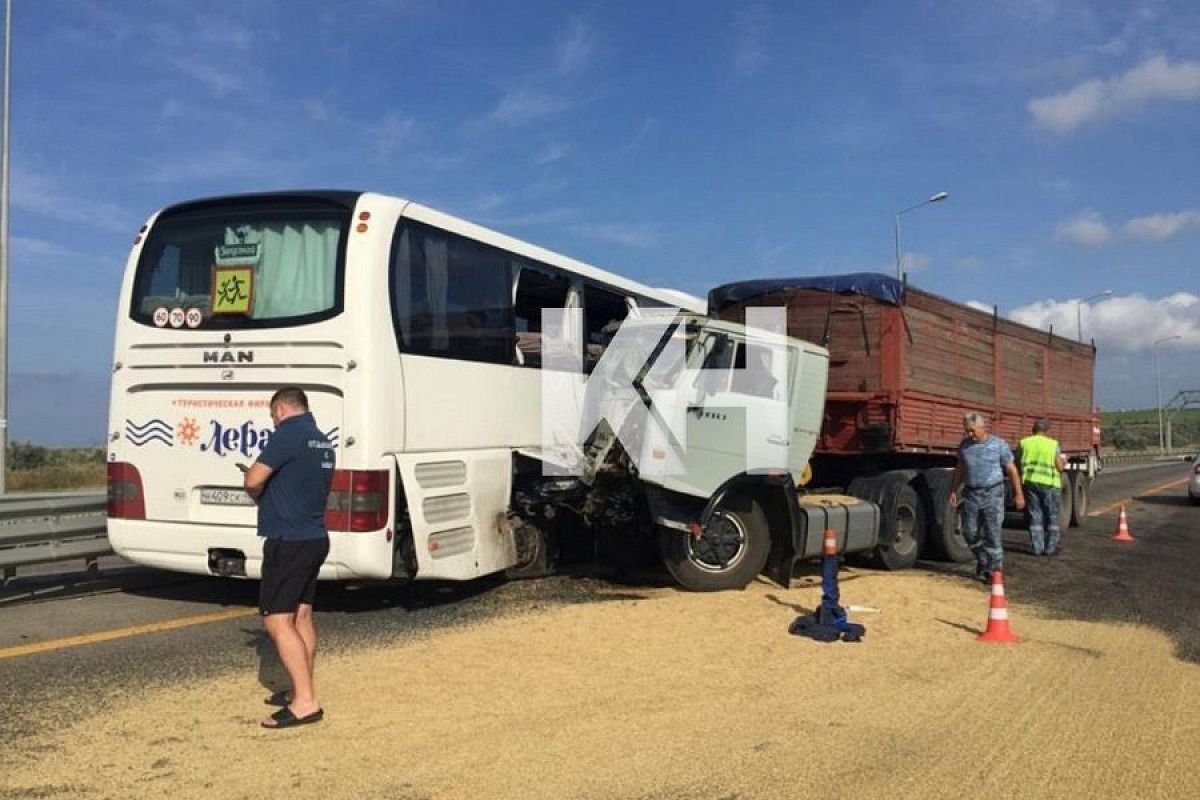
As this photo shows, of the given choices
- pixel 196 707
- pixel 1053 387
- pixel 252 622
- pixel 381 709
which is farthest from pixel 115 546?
pixel 1053 387

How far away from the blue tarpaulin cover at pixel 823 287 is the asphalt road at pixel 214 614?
3.46 metres

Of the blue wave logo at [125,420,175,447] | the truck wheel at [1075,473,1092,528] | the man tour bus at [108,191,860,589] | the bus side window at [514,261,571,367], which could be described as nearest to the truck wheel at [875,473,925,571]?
the man tour bus at [108,191,860,589]

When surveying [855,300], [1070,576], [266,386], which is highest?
[855,300]

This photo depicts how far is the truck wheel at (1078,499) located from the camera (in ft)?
57.3

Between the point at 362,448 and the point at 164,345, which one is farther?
the point at 164,345

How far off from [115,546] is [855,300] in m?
8.21

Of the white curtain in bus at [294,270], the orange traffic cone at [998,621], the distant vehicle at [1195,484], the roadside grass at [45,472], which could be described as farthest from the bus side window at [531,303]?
the distant vehicle at [1195,484]

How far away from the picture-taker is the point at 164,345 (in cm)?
791

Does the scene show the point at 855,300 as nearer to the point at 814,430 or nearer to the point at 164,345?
the point at 814,430

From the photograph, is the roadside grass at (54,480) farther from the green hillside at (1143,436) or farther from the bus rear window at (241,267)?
the green hillside at (1143,436)

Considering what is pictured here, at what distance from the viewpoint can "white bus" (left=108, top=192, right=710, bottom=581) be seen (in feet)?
24.4

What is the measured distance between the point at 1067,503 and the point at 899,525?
702 centimetres

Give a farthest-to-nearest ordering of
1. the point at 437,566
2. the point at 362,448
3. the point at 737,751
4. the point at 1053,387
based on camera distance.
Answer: the point at 1053,387 → the point at 437,566 → the point at 362,448 → the point at 737,751

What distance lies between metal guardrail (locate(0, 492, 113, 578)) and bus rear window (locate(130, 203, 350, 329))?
1.92 meters
